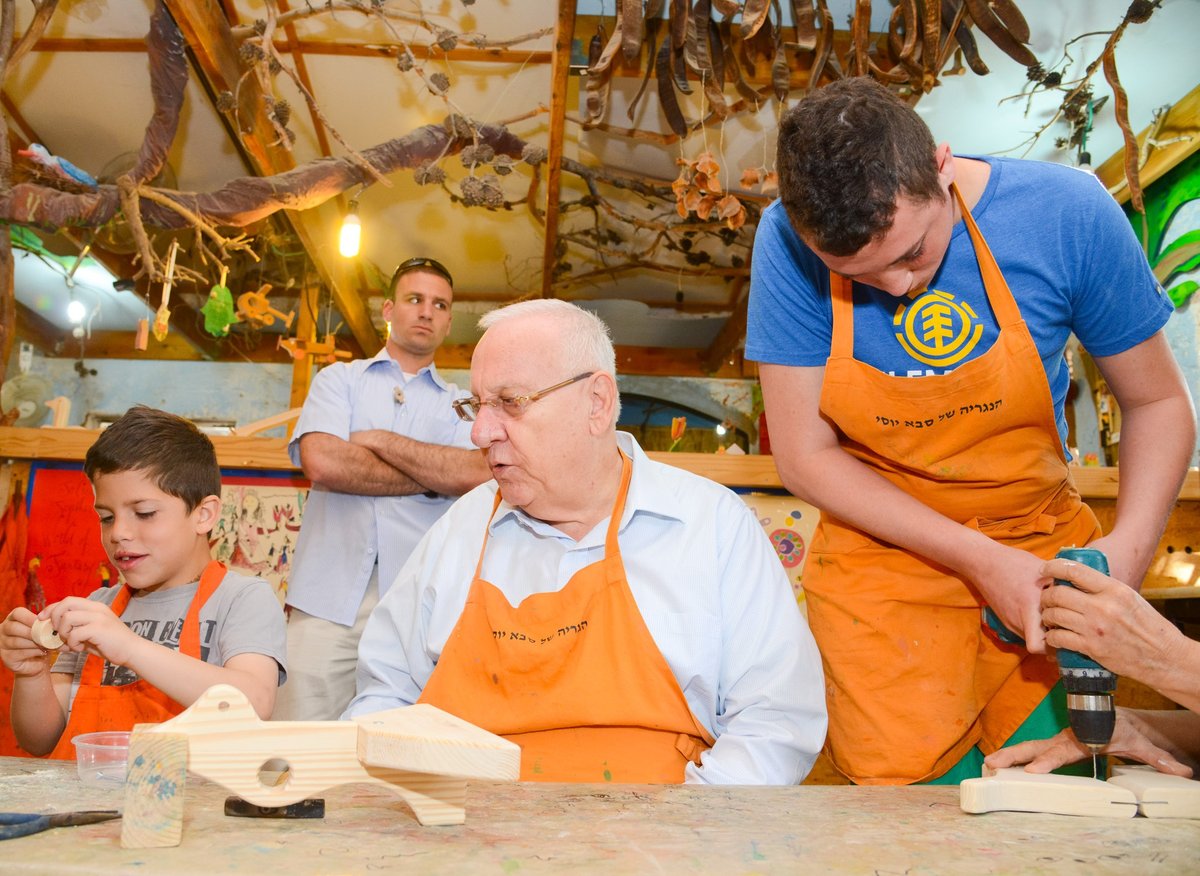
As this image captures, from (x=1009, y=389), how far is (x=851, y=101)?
→ 2.44ft

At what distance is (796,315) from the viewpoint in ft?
7.27

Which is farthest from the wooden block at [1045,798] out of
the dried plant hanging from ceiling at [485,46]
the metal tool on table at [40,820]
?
the dried plant hanging from ceiling at [485,46]

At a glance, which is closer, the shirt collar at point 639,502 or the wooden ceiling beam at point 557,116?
the shirt collar at point 639,502

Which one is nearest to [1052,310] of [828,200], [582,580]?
[828,200]

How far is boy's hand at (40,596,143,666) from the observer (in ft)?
6.15

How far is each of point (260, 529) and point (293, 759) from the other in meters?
3.25

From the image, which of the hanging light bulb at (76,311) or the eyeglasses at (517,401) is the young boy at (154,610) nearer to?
the eyeglasses at (517,401)

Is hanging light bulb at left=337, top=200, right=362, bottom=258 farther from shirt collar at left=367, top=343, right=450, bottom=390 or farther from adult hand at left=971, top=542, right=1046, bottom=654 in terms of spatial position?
adult hand at left=971, top=542, right=1046, bottom=654

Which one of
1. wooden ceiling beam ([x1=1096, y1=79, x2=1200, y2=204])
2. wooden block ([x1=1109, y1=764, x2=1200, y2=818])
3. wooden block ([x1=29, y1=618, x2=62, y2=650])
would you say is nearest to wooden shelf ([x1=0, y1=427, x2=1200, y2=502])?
wooden block ([x1=29, y1=618, x2=62, y2=650])

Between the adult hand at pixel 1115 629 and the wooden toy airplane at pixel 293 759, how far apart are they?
3.32 feet

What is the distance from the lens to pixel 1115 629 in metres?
1.50

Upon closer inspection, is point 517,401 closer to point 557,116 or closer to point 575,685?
point 575,685

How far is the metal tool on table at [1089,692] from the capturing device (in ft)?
4.82

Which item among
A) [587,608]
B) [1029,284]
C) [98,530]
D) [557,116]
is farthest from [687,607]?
[557,116]
